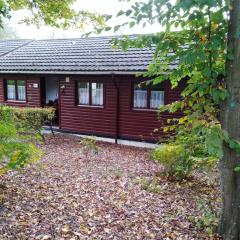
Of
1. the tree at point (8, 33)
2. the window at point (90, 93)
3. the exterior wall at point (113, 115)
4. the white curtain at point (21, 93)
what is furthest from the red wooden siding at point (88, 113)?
the tree at point (8, 33)

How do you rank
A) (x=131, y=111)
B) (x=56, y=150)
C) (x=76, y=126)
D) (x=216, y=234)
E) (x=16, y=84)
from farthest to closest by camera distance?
(x=16, y=84), (x=76, y=126), (x=131, y=111), (x=56, y=150), (x=216, y=234)

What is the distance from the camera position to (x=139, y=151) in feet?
36.4

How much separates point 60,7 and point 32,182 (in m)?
3.99

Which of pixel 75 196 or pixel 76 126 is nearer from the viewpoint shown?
pixel 75 196

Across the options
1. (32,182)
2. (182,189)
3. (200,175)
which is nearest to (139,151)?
(200,175)

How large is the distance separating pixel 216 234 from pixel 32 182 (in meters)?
3.82

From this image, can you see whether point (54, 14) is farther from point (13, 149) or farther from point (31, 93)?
point (31, 93)

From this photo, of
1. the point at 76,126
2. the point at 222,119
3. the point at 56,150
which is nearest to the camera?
the point at 222,119

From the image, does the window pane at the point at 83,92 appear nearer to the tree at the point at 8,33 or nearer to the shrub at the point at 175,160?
the shrub at the point at 175,160

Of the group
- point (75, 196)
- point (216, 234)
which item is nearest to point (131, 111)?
point (75, 196)

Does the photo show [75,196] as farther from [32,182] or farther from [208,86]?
[208,86]

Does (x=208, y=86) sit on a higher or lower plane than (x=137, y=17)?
lower

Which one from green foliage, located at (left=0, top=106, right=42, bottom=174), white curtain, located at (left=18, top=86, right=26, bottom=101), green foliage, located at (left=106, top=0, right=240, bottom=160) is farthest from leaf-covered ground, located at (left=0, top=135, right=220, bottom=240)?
white curtain, located at (left=18, top=86, right=26, bottom=101)

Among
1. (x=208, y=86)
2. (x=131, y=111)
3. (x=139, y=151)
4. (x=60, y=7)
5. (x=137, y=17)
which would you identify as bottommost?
(x=139, y=151)
